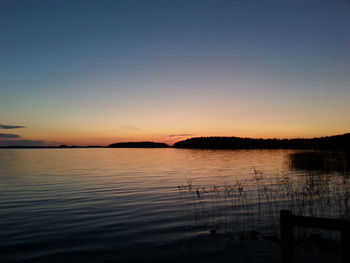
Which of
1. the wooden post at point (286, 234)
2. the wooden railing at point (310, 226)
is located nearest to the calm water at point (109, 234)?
the wooden post at point (286, 234)

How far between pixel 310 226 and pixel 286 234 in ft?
3.43

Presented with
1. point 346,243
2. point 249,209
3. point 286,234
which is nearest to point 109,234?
point 286,234

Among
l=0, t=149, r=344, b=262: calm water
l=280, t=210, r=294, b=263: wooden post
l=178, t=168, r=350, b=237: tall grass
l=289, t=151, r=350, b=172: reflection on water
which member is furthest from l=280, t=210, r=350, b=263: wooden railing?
l=289, t=151, r=350, b=172: reflection on water

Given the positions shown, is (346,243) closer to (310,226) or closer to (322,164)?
(310,226)

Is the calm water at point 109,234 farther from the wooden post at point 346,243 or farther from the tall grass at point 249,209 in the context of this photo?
the wooden post at point 346,243

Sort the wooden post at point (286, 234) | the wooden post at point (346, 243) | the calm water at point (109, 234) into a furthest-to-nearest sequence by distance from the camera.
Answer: the calm water at point (109, 234) < the wooden post at point (286, 234) < the wooden post at point (346, 243)

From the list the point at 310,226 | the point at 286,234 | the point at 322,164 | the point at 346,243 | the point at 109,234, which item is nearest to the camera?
the point at 346,243

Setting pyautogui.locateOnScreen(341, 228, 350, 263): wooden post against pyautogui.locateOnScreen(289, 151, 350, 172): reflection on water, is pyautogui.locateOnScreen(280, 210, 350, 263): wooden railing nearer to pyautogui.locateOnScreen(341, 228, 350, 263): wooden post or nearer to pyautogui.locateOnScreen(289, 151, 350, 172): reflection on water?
pyautogui.locateOnScreen(341, 228, 350, 263): wooden post

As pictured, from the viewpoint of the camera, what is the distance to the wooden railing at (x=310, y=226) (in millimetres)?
6492

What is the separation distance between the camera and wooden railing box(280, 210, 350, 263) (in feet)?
21.3

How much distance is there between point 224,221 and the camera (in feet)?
51.0

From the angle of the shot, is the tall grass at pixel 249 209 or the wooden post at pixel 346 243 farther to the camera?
the tall grass at pixel 249 209

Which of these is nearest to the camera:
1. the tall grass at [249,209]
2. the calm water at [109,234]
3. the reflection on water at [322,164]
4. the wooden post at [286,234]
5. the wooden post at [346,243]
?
the wooden post at [346,243]

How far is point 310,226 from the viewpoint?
23.0 feet
